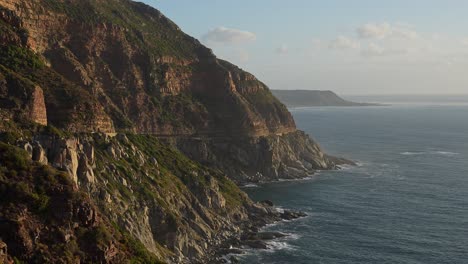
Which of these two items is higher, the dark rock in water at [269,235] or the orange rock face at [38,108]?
the orange rock face at [38,108]

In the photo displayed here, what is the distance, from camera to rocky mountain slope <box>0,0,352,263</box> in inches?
2844

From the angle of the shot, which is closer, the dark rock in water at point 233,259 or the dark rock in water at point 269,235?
the dark rock in water at point 233,259

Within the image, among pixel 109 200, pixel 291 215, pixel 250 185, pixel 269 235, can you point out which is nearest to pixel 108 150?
pixel 109 200

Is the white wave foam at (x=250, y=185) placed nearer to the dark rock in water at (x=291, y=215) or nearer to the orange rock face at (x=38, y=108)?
the dark rock in water at (x=291, y=215)

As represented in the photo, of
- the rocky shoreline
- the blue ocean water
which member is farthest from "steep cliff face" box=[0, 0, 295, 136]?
the rocky shoreline

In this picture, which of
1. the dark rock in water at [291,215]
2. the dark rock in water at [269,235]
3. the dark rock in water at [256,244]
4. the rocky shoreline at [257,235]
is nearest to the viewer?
the rocky shoreline at [257,235]

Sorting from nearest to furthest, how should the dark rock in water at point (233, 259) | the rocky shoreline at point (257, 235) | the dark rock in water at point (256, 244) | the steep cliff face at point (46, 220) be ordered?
the steep cliff face at point (46, 220) → the dark rock in water at point (233, 259) → the rocky shoreline at point (257, 235) → the dark rock in water at point (256, 244)

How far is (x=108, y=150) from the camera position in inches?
4572

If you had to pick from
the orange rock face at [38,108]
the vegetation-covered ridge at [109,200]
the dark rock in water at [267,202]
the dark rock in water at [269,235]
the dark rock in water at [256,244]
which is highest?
the orange rock face at [38,108]

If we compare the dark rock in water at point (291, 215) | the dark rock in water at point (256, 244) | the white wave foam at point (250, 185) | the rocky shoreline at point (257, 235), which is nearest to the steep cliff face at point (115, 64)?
the white wave foam at point (250, 185)

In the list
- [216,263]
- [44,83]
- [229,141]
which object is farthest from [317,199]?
[44,83]

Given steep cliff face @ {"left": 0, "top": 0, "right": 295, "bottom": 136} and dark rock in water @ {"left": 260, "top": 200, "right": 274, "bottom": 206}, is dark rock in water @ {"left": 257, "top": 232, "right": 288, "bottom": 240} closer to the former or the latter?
dark rock in water @ {"left": 260, "top": 200, "right": 274, "bottom": 206}

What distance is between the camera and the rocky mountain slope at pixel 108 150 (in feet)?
237

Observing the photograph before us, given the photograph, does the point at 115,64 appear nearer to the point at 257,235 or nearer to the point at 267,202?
the point at 267,202
